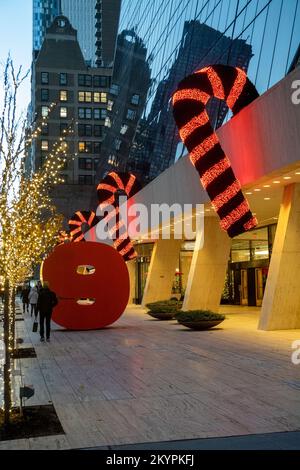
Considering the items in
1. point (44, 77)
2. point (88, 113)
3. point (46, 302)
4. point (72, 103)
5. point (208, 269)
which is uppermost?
point (44, 77)

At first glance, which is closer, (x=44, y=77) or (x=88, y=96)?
(x=88, y=96)

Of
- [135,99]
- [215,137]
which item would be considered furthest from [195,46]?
[135,99]

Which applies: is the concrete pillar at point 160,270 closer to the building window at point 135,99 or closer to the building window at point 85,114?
the building window at point 135,99

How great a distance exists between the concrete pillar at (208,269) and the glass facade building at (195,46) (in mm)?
5553

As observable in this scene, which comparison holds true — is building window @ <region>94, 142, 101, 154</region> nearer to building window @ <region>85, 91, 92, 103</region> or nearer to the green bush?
building window @ <region>85, 91, 92, 103</region>

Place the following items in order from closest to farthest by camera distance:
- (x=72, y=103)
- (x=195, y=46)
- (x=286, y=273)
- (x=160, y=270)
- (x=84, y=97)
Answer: (x=286, y=273), (x=195, y=46), (x=160, y=270), (x=72, y=103), (x=84, y=97)

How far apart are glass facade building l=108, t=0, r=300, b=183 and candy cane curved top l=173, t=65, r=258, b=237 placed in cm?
156

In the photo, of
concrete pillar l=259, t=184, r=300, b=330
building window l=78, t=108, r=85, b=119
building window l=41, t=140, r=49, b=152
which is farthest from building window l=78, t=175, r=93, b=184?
concrete pillar l=259, t=184, r=300, b=330

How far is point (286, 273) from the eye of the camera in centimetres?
1888

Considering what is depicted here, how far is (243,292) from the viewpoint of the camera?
1587 inches

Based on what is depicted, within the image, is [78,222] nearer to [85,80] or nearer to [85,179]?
[85,179]

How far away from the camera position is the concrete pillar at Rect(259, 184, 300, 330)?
18766 millimetres

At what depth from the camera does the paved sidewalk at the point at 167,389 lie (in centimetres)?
701

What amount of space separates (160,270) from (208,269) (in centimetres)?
1089
